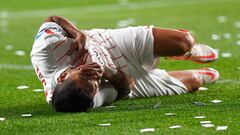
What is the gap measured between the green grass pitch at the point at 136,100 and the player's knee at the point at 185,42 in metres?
0.48

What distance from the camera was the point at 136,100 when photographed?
28.0 ft

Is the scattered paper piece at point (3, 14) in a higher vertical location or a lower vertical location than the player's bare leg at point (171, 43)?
lower

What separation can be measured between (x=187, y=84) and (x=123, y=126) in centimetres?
216

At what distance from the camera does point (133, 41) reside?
8.37 meters

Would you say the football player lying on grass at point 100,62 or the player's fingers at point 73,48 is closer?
the football player lying on grass at point 100,62

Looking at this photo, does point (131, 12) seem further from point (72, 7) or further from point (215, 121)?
point (215, 121)

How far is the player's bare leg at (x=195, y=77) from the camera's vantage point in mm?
9023

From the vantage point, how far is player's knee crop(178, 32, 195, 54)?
8359 mm

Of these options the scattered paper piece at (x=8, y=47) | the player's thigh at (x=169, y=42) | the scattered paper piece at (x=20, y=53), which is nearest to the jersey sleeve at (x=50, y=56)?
the player's thigh at (x=169, y=42)

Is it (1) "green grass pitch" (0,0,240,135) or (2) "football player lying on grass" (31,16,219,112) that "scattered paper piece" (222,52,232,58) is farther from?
(2) "football player lying on grass" (31,16,219,112)

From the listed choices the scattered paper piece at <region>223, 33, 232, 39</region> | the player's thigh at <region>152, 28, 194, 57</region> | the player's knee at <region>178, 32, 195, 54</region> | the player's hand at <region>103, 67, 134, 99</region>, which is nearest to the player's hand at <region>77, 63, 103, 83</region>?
the player's hand at <region>103, 67, 134, 99</region>

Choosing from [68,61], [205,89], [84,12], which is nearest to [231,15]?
[84,12]

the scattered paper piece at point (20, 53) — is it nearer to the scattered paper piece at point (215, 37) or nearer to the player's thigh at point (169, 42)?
the scattered paper piece at point (215, 37)

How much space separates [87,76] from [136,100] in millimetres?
1112
